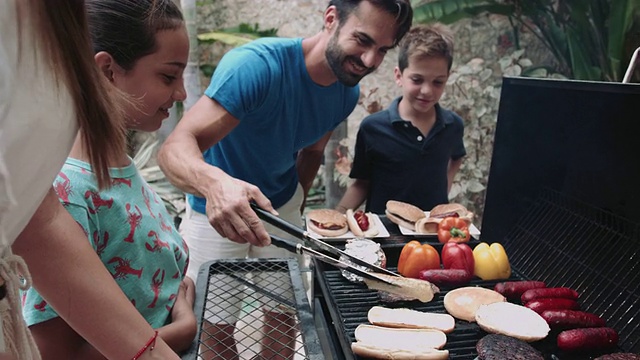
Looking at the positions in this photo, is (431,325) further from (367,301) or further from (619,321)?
(619,321)

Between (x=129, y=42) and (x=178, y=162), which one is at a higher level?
(x=129, y=42)

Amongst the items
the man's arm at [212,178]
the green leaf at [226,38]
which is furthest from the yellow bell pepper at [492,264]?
the green leaf at [226,38]

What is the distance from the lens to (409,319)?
5.65ft

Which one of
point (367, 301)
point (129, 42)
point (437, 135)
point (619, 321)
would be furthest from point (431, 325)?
point (437, 135)

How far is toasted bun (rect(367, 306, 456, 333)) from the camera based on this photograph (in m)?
1.68

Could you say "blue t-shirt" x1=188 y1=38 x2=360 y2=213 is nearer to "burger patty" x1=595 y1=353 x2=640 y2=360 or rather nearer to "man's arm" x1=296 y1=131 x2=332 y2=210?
"man's arm" x1=296 y1=131 x2=332 y2=210

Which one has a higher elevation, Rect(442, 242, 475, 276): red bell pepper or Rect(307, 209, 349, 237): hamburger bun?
Rect(442, 242, 475, 276): red bell pepper

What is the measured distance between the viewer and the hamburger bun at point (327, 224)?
274cm

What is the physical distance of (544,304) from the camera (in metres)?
1.78

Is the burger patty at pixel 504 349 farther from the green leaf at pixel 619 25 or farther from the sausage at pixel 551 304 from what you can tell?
the green leaf at pixel 619 25

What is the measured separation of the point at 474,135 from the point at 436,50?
2641mm

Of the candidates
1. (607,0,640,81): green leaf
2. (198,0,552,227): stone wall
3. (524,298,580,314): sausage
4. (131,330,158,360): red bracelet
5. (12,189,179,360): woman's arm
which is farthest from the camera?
(198,0,552,227): stone wall

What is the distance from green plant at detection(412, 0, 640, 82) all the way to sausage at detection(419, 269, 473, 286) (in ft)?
10.4

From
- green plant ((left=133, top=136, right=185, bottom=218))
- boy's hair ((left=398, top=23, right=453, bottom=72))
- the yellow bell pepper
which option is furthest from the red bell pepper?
green plant ((left=133, top=136, right=185, bottom=218))
